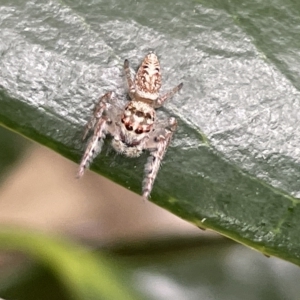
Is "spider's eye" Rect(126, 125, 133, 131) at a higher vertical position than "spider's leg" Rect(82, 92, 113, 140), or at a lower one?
lower

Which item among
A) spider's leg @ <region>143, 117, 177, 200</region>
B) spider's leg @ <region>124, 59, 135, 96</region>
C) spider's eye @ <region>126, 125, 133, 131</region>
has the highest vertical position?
spider's leg @ <region>124, 59, 135, 96</region>

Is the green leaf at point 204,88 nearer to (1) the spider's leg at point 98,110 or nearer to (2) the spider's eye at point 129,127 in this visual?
(1) the spider's leg at point 98,110

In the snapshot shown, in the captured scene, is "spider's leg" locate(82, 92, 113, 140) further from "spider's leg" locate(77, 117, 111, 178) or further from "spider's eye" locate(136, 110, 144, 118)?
"spider's eye" locate(136, 110, 144, 118)

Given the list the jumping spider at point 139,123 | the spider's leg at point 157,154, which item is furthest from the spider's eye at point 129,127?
the spider's leg at point 157,154

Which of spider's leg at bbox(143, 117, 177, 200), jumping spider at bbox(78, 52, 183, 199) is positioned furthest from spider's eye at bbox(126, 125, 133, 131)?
spider's leg at bbox(143, 117, 177, 200)

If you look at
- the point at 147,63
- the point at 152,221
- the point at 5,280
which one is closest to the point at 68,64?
the point at 147,63

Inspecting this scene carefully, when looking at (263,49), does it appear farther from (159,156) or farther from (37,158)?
(37,158)
